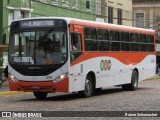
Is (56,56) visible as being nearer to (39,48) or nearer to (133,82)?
(39,48)

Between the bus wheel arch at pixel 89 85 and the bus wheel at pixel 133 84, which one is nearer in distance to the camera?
the bus wheel arch at pixel 89 85

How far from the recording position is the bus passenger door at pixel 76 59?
19.5 metres

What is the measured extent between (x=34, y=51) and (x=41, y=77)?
1005 mm

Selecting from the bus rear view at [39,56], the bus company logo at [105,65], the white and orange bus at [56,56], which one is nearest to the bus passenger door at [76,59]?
the white and orange bus at [56,56]

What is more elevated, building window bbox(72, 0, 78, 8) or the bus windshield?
building window bbox(72, 0, 78, 8)

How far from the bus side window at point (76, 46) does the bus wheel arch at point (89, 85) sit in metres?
1.34

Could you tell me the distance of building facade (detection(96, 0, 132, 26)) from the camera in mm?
53781

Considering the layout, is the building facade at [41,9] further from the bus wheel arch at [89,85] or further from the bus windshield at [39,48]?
the bus windshield at [39,48]

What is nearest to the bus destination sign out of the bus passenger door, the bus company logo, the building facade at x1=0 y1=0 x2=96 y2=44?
the bus passenger door

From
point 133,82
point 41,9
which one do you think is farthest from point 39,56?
point 41,9

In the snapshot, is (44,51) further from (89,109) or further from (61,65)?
(89,109)

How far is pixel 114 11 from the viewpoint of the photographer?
187 feet

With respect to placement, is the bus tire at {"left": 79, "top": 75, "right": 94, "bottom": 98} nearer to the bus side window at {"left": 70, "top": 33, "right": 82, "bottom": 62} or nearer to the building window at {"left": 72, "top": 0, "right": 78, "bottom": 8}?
the bus side window at {"left": 70, "top": 33, "right": 82, "bottom": 62}

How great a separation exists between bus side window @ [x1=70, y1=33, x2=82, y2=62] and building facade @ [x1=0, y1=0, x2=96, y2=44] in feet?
31.8
